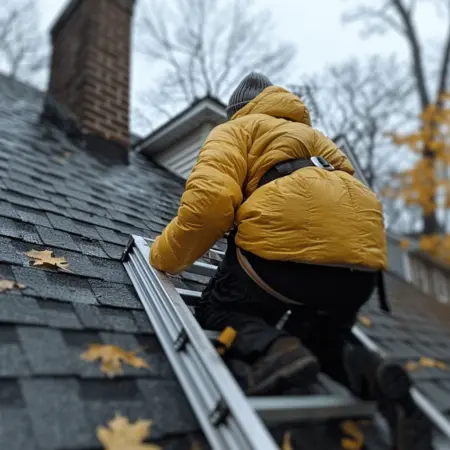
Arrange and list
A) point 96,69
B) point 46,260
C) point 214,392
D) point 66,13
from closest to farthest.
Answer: point 214,392 < point 46,260 < point 96,69 < point 66,13

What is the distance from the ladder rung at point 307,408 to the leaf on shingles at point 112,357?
421 millimetres

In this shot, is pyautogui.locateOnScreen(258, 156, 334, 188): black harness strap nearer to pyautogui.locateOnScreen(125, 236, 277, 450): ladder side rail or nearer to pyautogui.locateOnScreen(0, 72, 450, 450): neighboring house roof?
pyautogui.locateOnScreen(125, 236, 277, 450): ladder side rail

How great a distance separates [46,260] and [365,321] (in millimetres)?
3116

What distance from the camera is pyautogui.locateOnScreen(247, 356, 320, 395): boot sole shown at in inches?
61.3

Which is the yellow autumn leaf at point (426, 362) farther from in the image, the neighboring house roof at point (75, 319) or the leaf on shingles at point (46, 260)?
the leaf on shingles at point (46, 260)

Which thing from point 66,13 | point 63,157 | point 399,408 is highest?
point 66,13

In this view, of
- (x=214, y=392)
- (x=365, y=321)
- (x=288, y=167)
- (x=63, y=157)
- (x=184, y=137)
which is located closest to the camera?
(x=214, y=392)

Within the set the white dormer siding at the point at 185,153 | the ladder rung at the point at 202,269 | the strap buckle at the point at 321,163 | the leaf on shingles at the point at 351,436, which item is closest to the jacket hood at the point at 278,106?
the strap buckle at the point at 321,163

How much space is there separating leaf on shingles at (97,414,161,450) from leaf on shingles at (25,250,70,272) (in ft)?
3.09

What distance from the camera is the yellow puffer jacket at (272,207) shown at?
5.68 feet

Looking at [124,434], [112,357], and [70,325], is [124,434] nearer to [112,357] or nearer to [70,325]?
[112,357]

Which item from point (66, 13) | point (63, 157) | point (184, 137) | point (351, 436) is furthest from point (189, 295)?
point (66, 13)

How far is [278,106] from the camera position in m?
2.22

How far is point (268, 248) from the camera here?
174 centimetres
